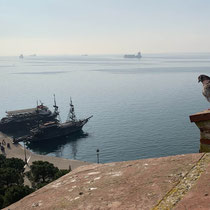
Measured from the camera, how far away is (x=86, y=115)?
4296 inches

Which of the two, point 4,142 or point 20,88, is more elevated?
point 20,88

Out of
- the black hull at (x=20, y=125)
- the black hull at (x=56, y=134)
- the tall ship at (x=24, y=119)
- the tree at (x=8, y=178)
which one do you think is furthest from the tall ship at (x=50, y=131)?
the tree at (x=8, y=178)

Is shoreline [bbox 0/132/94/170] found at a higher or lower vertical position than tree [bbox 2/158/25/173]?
lower

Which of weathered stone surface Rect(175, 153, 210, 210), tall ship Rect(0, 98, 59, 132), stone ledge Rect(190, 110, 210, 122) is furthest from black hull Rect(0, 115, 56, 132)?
weathered stone surface Rect(175, 153, 210, 210)

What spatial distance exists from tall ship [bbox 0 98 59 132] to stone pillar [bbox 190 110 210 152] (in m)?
93.3

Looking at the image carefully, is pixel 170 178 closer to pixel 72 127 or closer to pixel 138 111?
pixel 72 127

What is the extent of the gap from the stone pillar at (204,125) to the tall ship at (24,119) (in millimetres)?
93335

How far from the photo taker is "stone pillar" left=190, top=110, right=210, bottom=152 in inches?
266

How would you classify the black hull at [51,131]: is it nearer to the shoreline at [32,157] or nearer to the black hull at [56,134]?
the black hull at [56,134]

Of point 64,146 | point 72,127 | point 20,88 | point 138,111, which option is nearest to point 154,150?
point 64,146

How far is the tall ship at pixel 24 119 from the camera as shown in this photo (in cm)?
9419

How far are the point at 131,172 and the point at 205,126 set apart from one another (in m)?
2.28

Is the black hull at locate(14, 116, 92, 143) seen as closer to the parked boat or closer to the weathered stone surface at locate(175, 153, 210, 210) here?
the parked boat

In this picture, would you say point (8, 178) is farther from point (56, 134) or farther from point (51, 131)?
point (56, 134)
